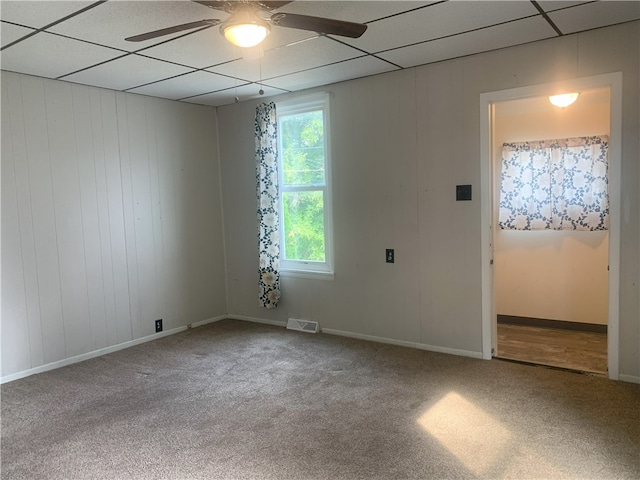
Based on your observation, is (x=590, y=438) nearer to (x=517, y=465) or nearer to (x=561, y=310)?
(x=517, y=465)

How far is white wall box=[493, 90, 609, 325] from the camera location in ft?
15.3

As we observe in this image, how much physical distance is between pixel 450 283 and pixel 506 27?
1.97 m

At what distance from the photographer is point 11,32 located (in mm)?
2812

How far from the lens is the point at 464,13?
2.79 meters

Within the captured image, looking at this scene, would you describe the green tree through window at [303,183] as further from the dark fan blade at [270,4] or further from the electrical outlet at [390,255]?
the dark fan blade at [270,4]

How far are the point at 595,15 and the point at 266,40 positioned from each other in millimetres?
2084

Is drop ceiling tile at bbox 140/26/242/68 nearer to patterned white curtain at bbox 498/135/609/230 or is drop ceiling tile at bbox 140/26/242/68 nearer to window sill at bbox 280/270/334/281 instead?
window sill at bbox 280/270/334/281

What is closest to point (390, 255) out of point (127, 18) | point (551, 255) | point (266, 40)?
point (551, 255)

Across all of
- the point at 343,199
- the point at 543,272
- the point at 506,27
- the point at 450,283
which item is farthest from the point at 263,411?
the point at 543,272

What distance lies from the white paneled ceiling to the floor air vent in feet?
7.77

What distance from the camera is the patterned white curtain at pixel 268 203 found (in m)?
4.79

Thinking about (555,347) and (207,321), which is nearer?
(555,347)

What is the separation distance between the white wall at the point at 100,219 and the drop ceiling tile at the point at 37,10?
4.17 ft

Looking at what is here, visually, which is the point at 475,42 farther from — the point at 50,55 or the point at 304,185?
the point at 50,55
